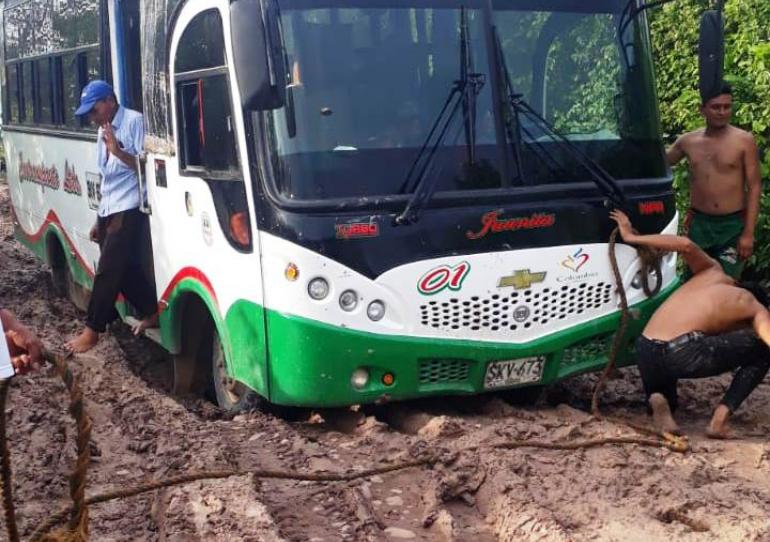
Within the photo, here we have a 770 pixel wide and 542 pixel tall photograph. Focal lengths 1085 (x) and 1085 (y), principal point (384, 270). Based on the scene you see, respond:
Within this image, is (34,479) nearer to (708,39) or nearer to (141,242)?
(141,242)

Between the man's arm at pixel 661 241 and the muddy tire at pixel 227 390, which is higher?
the man's arm at pixel 661 241

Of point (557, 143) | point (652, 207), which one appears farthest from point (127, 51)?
point (652, 207)

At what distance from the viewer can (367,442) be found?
5.55 m

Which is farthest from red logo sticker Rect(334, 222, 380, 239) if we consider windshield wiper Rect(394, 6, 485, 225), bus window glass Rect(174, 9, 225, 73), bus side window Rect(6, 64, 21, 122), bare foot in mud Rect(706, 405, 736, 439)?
bus side window Rect(6, 64, 21, 122)

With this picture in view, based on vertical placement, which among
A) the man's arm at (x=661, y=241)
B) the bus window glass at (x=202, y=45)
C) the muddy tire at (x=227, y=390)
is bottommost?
the muddy tire at (x=227, y=390)

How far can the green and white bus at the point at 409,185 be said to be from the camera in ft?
17.4

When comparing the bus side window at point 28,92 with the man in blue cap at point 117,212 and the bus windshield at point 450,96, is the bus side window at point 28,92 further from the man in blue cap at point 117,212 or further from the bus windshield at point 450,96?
the bus windshield at point 450,96

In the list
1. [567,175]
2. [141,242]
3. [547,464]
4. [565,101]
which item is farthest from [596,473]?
[141,242]

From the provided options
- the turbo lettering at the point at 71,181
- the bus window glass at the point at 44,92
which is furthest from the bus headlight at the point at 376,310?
the bus window glass at the point at 44,92

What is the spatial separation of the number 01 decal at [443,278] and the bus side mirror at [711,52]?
1.62m

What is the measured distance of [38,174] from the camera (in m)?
10.1

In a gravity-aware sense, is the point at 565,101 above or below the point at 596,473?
above

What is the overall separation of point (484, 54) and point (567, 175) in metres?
0.77

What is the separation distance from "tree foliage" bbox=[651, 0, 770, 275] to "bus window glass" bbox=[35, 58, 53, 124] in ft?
18.0
